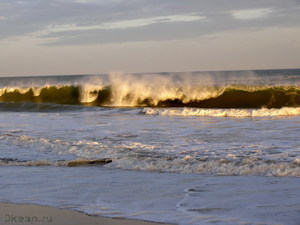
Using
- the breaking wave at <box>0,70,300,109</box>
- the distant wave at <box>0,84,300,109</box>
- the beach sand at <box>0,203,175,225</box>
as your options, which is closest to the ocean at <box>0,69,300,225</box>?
the beach sand at <box>0,203,175,225</box>

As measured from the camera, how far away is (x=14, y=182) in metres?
8.77

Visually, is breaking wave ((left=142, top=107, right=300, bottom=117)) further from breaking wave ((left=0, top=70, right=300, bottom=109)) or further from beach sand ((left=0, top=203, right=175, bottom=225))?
beach sand ((left=0, top=203, right=175, bottom=225))

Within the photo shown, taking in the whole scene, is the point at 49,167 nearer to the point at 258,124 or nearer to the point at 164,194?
the point at 164,194

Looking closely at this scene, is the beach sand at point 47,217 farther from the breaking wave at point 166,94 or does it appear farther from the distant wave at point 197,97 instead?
the distant wave at point 197,97

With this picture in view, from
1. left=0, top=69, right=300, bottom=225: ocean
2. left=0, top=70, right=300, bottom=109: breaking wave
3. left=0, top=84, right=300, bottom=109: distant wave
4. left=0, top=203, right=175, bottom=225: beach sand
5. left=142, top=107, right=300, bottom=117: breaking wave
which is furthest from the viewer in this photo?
left=0, top=70, right=300, bottom=109: breaking wave

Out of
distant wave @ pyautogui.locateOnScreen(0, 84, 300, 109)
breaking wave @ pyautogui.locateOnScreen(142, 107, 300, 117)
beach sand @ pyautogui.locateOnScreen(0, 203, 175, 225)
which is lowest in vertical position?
beach sand @ pyautogui.locateOnScreen(0, 203, 175, 225)

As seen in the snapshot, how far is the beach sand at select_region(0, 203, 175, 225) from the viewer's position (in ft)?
20.0

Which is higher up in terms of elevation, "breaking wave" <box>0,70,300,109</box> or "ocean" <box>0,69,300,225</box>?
"breaking wave" <box>0,70,300,109</box>

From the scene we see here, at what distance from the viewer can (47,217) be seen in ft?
21.0

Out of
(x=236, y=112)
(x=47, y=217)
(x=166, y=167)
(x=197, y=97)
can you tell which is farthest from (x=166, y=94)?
(x=47, y=217)

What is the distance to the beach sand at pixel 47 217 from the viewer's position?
20.0 ft

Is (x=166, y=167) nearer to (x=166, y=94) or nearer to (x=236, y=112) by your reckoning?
(x=236, y=112)

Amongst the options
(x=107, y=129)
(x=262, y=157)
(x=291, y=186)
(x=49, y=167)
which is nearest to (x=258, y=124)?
(x=107, y=129)

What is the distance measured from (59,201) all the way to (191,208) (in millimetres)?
1774
